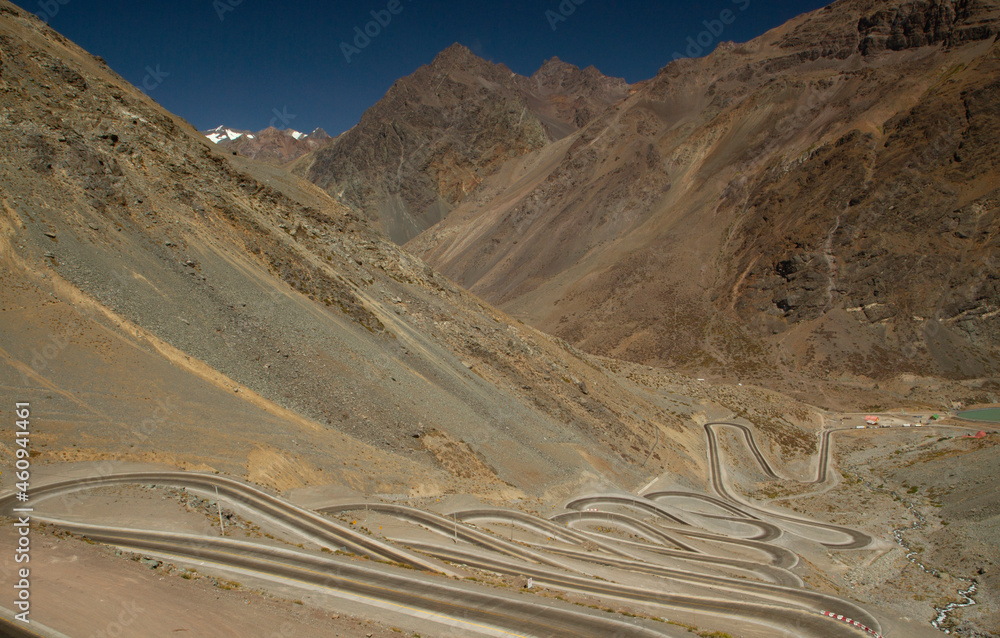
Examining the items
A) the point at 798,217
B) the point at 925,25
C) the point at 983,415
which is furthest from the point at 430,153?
the point at 983,415

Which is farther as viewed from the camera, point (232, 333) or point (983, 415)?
point (983, 415)

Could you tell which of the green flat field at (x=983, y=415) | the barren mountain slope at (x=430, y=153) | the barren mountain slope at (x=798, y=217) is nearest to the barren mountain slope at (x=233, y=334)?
the green flat field at (x=983, y=415)

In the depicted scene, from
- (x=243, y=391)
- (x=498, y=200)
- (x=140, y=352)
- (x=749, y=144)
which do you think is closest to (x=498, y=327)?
(x=243, y=391)

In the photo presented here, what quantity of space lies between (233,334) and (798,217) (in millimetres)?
81571

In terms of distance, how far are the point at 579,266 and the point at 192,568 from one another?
91.8m

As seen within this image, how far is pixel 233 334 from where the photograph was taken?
101ft

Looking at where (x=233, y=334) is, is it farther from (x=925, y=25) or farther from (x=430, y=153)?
(x=430, y=153)

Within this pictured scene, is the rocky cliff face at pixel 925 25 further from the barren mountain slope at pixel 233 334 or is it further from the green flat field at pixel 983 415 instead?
the barren mountain slope at pixel 233 334

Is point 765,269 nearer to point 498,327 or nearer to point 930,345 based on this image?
point 930,345

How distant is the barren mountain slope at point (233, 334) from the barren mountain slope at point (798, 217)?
42.5 metres

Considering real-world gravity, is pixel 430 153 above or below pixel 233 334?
above

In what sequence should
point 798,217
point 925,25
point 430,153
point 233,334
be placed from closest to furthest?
point 233,334 → point 798,217 → point 925,25 → point 430,153

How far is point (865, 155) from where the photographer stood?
8469 centimetres

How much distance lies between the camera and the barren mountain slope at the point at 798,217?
72188mm
